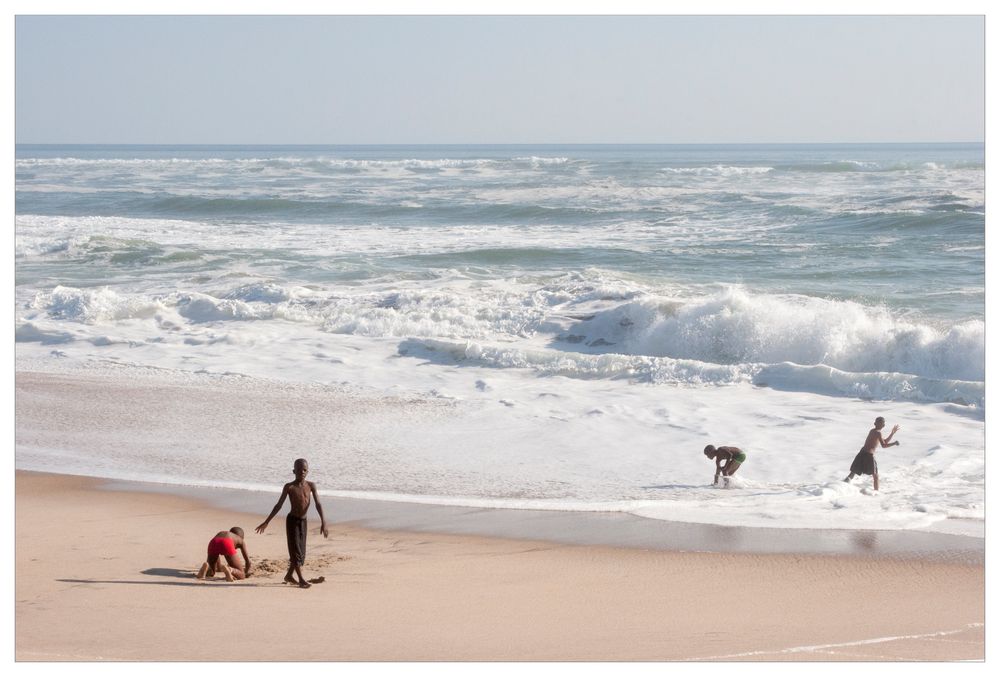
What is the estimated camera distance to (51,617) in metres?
6.07

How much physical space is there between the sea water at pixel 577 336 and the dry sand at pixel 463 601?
1171mm

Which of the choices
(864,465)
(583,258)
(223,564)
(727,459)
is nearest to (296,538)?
(223,564)

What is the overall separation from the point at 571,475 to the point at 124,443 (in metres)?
4.73

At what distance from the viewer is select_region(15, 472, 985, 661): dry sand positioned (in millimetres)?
Answer: 5594

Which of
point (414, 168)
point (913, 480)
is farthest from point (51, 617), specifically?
point (414, 168)

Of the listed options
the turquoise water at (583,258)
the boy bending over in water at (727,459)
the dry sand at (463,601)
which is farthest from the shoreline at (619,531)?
the turquoise water at (583,258)

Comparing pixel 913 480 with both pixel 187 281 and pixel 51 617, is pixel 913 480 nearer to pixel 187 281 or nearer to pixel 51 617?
pixel 51 617

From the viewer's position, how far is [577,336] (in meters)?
16.0

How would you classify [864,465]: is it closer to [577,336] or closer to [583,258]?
[577,336]

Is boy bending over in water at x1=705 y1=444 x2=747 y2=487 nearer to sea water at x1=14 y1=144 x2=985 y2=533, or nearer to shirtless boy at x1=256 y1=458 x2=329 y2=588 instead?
sea water at x1=14 y1=144 x2=985 y2=533

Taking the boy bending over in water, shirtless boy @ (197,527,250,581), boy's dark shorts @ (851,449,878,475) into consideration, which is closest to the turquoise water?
boy's dark shorts @ (851,449,878,475)

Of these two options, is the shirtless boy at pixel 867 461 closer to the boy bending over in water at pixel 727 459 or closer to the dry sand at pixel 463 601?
the boy bending over in water at pixel 727 459

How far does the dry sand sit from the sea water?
1.17 m

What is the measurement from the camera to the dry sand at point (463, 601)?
5.59 m
